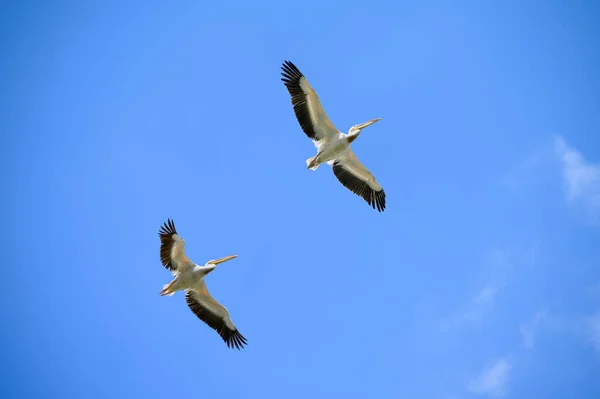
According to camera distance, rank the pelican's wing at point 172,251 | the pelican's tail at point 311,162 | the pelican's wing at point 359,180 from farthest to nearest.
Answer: the pelican's wing at point 359,180 < the pelican's tail at point 311,162 < the pelican's wing at point 172,251

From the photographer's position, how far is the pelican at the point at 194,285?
1688 centimetres

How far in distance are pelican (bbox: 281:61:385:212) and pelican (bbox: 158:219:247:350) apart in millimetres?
4591

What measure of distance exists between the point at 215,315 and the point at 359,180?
6631mm

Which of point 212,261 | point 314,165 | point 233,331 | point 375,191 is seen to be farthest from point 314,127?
point 233,331

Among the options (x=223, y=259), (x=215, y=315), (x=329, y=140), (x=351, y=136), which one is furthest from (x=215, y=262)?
(x=351, y=136)

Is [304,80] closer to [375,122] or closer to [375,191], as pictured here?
[375,122]

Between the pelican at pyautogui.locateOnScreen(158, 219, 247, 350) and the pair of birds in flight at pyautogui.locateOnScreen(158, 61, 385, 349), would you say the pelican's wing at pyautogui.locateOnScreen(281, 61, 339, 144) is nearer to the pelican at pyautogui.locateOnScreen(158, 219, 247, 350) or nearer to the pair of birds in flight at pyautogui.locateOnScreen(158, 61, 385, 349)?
the pair of birds in flight at pyautogui.locateOnScreen(158, 61, 385, 349)

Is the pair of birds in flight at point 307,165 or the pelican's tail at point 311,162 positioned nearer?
the pair of birds in flight at point 307,165

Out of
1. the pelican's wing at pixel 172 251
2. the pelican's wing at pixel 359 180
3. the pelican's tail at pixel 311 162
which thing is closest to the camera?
the pelican's wing at pixel 172 251

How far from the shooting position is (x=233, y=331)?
18281 mm

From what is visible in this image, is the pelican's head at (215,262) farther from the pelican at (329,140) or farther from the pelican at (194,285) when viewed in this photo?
the pelican at (329,140)

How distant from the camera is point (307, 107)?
18.1 m

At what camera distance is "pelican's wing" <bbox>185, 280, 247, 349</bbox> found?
18.0 meters

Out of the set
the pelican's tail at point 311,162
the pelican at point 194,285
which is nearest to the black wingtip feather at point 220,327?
the pelican at point 194,285
